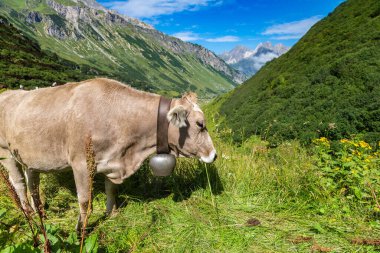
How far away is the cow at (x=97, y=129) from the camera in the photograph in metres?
4.68

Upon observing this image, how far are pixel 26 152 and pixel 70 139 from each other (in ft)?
3.26

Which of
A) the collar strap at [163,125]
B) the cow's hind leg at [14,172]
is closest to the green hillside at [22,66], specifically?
the cow's hind leg at [14,172]

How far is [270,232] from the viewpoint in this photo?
15.5 ft

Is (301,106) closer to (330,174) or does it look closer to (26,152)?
(330,174)

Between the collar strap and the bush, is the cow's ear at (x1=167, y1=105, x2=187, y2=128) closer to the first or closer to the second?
the collar strap

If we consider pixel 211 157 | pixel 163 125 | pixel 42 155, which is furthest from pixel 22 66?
pixel 211 157

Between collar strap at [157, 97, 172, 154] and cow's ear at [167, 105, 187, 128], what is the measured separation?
0.89 feet

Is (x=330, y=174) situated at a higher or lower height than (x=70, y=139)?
lower

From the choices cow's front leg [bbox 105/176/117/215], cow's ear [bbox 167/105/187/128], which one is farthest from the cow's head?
cow's front leg [bbox 105/176/117/215]

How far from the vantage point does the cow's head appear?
496 cm

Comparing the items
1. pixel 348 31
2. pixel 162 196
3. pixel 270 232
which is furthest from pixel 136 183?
pixel 348 31

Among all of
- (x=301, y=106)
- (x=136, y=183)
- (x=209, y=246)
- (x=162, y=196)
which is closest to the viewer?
(x=209, y=246)

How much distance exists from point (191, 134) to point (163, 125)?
48cm

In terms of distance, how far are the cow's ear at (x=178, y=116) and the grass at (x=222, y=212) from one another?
1.10 metres
